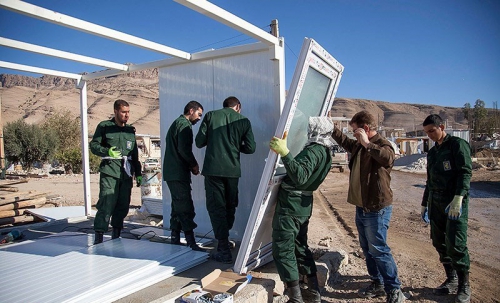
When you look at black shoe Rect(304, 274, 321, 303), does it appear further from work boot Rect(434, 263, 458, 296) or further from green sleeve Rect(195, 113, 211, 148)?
green sleeve Rect(195, 113, 211, 148)

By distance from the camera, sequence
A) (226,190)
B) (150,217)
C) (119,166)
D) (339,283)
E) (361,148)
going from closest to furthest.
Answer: (361,148) < (226,190) < (339,283) < (119,166) < (150,217)

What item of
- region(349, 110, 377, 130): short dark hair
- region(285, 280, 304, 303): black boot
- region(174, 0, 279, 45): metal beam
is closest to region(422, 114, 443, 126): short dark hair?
region(349, 110, 377, 130): short dark hair

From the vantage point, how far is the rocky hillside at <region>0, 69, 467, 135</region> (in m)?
77.5

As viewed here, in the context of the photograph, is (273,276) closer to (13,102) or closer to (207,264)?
(207,264)

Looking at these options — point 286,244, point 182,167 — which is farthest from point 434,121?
point 182,167

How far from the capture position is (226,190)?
4172mm

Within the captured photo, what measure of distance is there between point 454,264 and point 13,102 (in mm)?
105987

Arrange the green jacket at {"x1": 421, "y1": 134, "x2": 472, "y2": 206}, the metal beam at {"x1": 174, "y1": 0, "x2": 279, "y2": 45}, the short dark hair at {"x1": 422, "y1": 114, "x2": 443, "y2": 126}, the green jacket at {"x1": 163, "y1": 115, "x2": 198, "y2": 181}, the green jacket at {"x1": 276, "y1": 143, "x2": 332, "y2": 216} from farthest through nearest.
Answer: the green jacket at {"x1": 163, "y1": 115, "x2": 198, "y2": 181}, the short dark hair at {"x1": 422, "y1": 114, "x2": 443, "y2": 126}, the green jacket at {"x1": 421, "y1": 134, "x2": 472, "y2": 206}, the green jacket at {"x1": 276, "y1": 143, "x2": 332, "y2": 216}, the metal beam at {"x1": 174, "y1": 0, "x2": 279, "y2": 45}

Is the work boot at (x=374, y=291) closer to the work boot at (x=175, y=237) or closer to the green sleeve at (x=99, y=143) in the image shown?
the work boot at (x=175, y=237)

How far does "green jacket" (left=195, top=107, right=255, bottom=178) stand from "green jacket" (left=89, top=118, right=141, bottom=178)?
151 centimetres

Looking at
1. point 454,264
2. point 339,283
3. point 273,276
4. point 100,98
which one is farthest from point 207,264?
point 100,98

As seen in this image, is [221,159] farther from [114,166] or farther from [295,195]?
[114,166]

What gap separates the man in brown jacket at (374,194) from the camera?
357 cm

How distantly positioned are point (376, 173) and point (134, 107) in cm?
9432
